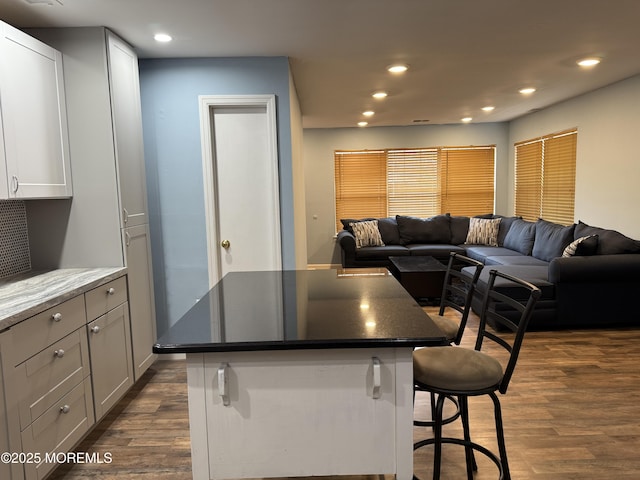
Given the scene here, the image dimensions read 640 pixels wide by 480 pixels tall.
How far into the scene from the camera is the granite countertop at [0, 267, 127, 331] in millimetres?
1867

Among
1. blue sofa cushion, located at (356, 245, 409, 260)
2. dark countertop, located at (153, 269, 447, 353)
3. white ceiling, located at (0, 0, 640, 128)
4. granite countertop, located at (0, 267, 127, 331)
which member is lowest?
blue sofa cushion, located at (356, 245, 409, 260)

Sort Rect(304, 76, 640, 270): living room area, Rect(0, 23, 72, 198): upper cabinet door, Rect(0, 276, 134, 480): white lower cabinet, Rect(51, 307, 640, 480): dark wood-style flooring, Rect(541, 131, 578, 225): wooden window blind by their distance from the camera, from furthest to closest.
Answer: Rect(541, 131, 578, 225): wooden window blind, Rect(304, 76, 640, 270): living room area, Rect(0, 23, 72, 198): upper cabinet door, Rect(51, 307, 640, 480): dark wood-style flooring, Rect(0, 276, 134, 480): white lower cabinet

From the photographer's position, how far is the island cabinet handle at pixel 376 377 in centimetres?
137

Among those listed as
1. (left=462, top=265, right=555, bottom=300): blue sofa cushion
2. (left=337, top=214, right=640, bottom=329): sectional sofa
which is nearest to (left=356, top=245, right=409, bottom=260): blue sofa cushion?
(left=337, top=214, right=640, bottom=329): sectional sofa

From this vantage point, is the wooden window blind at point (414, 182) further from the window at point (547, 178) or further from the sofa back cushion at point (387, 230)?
the window at point (547, 178)

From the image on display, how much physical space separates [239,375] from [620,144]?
15.6ft

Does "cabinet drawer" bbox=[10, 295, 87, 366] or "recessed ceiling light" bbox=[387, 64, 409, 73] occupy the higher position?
"recessed ceiling light" bbox=[387, 64, 409, 73]

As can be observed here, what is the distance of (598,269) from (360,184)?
169 inches

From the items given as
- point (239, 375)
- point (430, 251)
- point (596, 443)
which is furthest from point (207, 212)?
point (430, 251)

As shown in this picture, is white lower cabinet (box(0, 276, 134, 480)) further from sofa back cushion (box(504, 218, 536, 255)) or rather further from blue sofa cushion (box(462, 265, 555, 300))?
sofa back cushion (box(504, 218, 536, 255))

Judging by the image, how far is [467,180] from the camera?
7.49 m

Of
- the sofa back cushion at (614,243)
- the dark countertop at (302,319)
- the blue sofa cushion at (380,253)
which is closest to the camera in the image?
the dark countertop at (302,319)

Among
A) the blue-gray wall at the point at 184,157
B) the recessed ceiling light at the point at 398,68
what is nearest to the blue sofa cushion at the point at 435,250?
the recessed ceiling light at the point at 398,68

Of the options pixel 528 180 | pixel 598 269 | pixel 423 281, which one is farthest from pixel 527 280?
pixel 528 180
